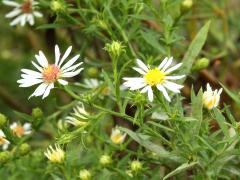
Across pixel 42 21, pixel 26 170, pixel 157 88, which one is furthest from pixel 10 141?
pixel 42 21

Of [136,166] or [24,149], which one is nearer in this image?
[136,166]

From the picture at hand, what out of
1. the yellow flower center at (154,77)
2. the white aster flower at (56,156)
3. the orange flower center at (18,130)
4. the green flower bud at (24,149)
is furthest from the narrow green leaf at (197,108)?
the orange flower center at (18,130)

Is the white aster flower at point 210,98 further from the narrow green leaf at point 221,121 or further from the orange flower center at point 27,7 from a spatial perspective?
the orange flower center at point 27,7

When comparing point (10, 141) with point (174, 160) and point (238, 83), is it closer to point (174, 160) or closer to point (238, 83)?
point (174, 160)

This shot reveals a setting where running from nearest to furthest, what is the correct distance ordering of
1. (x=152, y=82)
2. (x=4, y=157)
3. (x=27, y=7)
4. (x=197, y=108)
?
(x=152, y=82) → (x=197, y=108) → (x=4, y=157) → (x=27, y=7)

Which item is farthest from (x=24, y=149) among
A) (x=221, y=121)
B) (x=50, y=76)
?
(x=221, y=121)

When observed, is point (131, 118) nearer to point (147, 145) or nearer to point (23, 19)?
point (147, 145)

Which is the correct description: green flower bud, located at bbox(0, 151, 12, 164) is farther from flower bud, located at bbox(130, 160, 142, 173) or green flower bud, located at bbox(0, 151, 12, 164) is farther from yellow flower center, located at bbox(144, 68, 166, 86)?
yellow flower center, located at bbox(144, 68, 166, 86)
